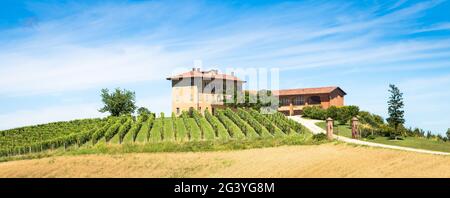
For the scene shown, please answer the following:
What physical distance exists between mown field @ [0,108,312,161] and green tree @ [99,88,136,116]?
29.1ft

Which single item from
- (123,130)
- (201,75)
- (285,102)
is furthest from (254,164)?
(285,102)

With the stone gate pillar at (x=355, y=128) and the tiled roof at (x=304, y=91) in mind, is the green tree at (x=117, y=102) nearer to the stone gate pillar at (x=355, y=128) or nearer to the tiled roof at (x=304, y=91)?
the tiled roof at (x=304, y=91)

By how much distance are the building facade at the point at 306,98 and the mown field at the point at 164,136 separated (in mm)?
13138

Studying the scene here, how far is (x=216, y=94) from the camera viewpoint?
65.8 meters

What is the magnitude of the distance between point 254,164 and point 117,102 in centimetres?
4370

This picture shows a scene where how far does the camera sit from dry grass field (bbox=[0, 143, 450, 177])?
22.6 metres

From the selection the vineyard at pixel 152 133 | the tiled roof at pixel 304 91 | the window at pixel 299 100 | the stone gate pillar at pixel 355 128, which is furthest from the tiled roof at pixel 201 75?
Result: the stone gate pillar at pixel 355 128

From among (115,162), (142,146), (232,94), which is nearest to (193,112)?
(232,94)

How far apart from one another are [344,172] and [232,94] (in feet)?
142

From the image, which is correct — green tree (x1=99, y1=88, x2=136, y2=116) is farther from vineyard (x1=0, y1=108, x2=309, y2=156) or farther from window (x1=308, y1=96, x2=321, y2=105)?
window (x1=308, y1=96, x2=321, y2=105)

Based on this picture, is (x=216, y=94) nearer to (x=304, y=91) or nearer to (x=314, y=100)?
(x=304, y=91)

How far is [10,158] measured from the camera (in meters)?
34.5

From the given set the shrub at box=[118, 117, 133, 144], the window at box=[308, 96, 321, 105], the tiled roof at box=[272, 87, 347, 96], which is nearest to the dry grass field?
the shrub at box=[118, 117, 133, 144]
